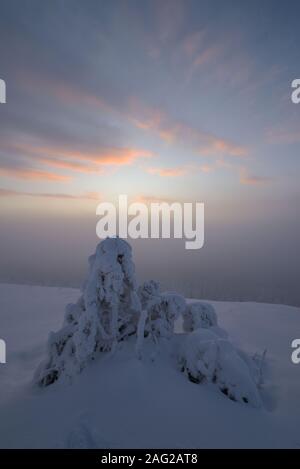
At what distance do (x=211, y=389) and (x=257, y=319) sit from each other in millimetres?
13920

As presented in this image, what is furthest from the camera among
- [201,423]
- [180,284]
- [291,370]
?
[180,284]

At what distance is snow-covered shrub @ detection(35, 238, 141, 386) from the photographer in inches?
377

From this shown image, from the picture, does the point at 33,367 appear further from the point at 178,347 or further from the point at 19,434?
the point at 178,347

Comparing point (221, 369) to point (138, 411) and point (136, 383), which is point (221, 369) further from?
point (138, 411)

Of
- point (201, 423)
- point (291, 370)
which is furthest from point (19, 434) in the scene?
point (291, 370)

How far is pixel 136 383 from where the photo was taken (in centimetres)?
883

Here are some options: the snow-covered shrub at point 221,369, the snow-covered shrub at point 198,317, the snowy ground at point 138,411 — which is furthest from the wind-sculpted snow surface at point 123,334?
the snow-covered shrub at point 198,317

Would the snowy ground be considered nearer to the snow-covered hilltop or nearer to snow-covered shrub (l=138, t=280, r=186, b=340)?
the snow-covered hilltop

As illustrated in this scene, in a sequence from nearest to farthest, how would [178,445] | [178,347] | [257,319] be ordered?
1. [178,445]
2. [178,347]
3. [257,319]

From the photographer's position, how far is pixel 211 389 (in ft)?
30.1

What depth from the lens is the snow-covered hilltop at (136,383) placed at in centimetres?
744

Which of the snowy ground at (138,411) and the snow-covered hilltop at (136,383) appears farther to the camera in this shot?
the snow-covered hilltop at (136,383)

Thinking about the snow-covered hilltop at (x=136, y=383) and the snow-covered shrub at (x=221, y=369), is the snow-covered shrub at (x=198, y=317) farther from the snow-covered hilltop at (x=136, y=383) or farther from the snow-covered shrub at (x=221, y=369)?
the snow-covered shrub at (x=221, y=369)

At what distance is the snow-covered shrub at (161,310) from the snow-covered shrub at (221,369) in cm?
149
